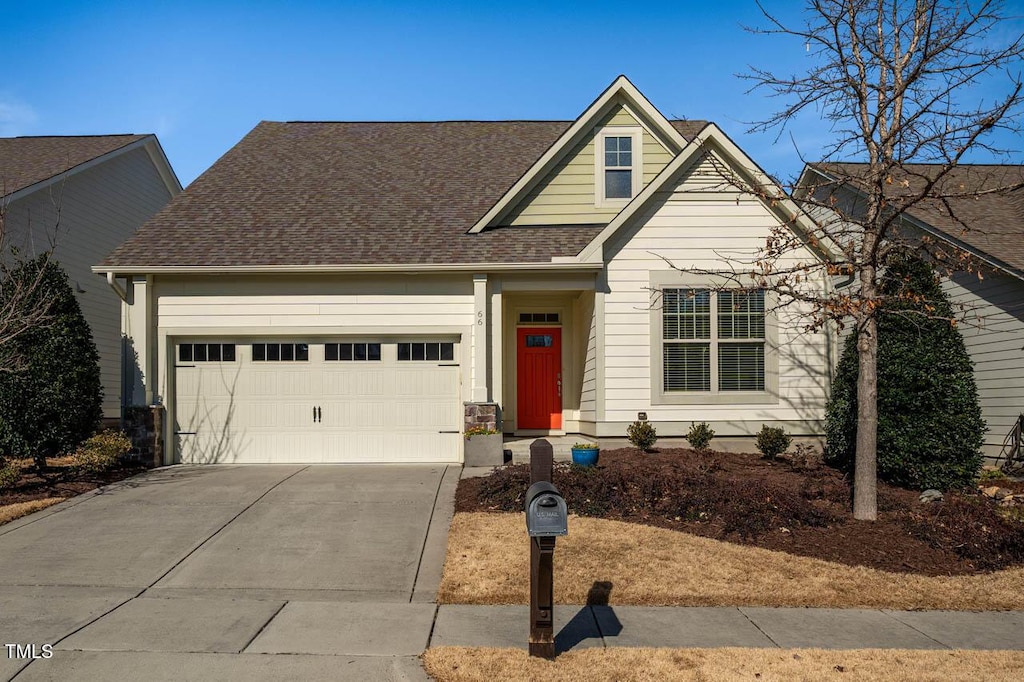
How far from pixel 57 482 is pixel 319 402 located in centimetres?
406

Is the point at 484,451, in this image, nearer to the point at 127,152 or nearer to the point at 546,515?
the point at 546,515

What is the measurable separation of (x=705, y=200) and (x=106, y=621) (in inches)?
422

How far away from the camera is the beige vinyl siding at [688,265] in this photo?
1359 cm

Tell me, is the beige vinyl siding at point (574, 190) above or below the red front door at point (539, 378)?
above

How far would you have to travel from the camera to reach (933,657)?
606 cm

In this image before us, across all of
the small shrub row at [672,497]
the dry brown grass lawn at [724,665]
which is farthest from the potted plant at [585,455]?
the dry brown grass lawn at [724,665]

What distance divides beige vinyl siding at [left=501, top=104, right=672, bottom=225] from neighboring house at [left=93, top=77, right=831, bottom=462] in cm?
3

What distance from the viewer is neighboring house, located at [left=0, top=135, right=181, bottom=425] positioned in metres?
16.9

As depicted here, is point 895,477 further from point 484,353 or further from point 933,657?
point 484,353

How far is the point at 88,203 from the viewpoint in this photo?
18578mm


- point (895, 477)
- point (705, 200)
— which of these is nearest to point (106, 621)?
point (895, 477)

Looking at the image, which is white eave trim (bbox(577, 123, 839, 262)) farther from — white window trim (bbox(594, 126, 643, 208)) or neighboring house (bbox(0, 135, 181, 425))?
neighboring house (bbox(0, 135, 181, 425))

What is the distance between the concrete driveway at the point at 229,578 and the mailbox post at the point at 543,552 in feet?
2.97

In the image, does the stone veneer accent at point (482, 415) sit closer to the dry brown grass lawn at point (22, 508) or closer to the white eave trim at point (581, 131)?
the white eave trim at point (581, 131)
